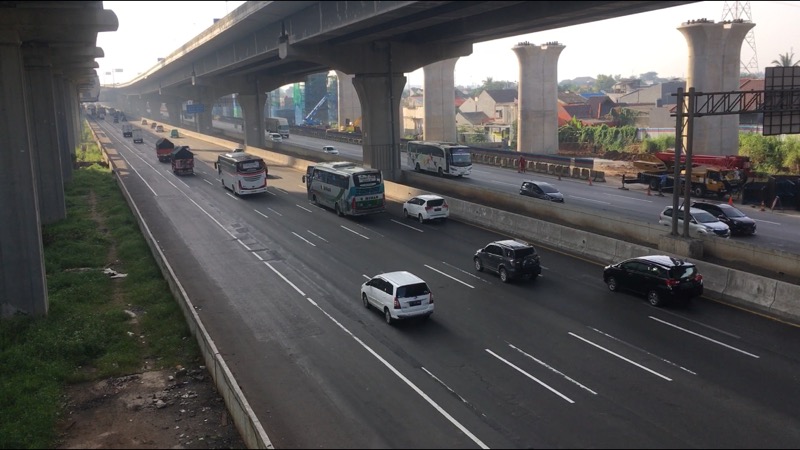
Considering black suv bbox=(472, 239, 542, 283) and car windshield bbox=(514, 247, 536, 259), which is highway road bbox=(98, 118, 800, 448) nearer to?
black suv bbox=(472, 239, 542, 283)

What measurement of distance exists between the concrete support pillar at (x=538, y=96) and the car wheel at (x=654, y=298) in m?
58.2

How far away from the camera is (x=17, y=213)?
24.6 m

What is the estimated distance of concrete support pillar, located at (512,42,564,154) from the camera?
263ft

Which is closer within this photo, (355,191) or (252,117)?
(355,191)

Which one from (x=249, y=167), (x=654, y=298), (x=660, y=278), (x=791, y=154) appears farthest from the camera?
(x=791, y=154)

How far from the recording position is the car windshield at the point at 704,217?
34.8m

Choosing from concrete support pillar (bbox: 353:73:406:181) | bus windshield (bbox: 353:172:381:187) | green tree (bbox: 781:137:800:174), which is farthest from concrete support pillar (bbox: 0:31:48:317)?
green tree (bbox: 781:137:800:174)

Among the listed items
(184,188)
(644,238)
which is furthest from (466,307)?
(184,188)

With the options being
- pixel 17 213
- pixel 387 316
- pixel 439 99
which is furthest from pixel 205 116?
pixel 387 316

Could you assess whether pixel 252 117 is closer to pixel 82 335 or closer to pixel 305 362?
pixel 82 335

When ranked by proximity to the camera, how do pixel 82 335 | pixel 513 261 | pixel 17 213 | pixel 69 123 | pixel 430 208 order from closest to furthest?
pixel 82 335 → pixel 17 213 → pixel 513 261 → pixel 430 208 → pixel 69 123

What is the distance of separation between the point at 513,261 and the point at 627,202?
23.2m

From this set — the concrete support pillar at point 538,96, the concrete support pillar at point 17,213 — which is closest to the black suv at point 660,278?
the concrete support pillar at point 17,213

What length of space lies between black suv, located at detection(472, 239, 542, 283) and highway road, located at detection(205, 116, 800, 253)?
7.83 meters
